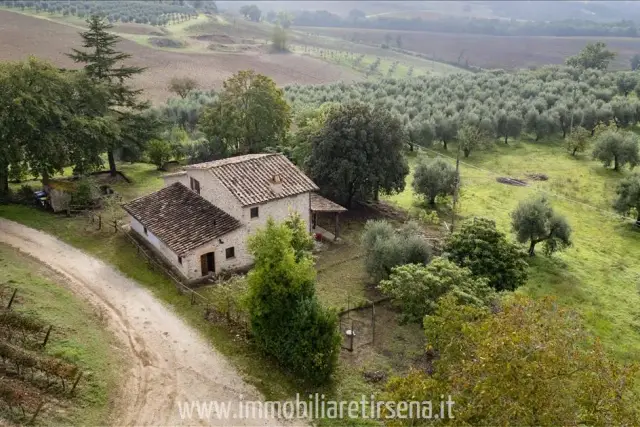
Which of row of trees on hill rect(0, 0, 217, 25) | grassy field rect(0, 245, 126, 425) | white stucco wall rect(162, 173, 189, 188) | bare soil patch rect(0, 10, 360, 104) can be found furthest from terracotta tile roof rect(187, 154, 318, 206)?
row of trees on hill rect(0, 0, 217, 25)

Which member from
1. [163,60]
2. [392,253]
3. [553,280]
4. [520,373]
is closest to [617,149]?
[553,280]

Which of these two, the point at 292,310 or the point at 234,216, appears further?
the point at 234,216

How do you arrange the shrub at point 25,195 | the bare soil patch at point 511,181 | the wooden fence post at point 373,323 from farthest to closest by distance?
the bare soil patch at point 511,181
the shrub at point 25,195
the wooden fence post at point 373,323

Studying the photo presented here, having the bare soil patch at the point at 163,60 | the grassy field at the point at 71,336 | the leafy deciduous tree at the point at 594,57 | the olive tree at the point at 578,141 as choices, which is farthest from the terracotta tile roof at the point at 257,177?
the leafy deciduous tree at the point at 594,57

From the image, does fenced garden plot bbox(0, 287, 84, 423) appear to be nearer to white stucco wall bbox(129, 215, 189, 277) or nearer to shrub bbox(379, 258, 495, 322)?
white stucco wall bbox(129, 215, 189, 277)

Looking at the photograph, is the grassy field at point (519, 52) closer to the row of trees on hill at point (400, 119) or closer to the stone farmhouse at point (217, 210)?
the row of trees on hill at point (400, 119)

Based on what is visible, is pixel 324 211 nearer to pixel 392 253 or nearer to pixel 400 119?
pixel 392 253
